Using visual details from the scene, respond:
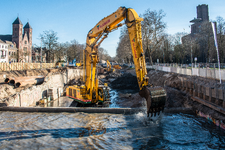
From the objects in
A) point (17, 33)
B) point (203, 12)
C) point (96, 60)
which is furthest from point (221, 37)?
point (17, 33)

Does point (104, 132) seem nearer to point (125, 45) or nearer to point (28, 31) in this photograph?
point (125, 45)

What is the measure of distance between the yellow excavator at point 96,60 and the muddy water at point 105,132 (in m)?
1.39

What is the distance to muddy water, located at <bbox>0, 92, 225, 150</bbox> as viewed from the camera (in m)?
6.20

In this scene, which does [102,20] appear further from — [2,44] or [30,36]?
[30,36]

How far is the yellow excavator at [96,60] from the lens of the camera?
6.55 meters

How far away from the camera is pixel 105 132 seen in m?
7.24

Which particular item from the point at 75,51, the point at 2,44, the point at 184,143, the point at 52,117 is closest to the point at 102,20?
the point at 52,117

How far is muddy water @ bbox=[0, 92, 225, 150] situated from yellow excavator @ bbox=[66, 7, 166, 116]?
1.39m

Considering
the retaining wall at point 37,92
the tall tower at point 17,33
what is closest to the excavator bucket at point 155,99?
the retaining wall at point 37,92

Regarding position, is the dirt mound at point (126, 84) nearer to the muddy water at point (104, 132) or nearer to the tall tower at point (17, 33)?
the muddy water at point (104, 132)

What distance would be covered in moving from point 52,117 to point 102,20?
672cm

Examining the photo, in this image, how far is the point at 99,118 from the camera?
901 cm

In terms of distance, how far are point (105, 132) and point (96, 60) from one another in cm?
598

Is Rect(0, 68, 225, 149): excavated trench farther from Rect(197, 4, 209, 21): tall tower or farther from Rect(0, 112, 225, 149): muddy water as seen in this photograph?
Rect(197, 4, 209, 21): tall tower
